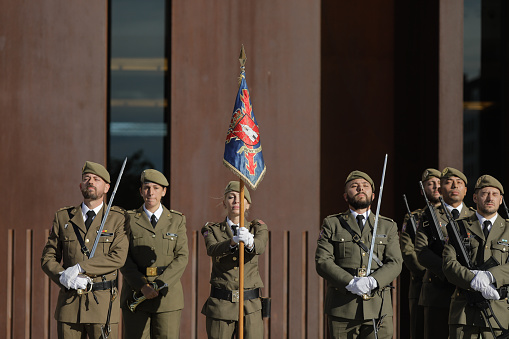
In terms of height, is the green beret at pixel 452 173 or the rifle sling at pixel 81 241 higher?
the green beret at pixel 452 173

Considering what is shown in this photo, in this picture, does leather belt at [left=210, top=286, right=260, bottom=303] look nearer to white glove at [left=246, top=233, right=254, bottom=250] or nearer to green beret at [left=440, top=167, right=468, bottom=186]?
white glove at [left=246, top=233, right=254, bottom=250]

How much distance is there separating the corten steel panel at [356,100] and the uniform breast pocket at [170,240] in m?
4.08

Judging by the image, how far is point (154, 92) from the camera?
1023cm

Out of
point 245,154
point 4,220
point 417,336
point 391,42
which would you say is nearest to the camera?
point 245,154

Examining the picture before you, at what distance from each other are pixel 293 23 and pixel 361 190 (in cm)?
347

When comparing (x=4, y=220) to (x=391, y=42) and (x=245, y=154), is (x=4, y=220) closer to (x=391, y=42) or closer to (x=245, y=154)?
(x=245, y=154)

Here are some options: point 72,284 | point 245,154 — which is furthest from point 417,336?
point 72,284

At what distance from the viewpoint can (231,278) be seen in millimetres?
6801

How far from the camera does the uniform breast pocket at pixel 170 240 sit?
7078mm

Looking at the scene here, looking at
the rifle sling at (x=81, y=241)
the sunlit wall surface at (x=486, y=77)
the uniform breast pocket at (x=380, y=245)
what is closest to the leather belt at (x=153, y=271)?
the rifle sling at (x=81, y=241)

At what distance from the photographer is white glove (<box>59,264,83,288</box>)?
637 cm

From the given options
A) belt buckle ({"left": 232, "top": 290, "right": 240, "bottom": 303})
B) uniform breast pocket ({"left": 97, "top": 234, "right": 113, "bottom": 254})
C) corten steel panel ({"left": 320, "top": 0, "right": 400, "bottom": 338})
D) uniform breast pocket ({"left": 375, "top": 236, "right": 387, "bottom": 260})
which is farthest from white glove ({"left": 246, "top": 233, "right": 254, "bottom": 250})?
corten steel panel ({"left": 320, "top": 0, "right": 400, "bottom": 338})

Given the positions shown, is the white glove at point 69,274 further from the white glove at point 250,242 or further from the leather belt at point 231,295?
the white glove at point 250,242

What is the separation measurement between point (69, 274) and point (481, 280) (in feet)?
10.5
